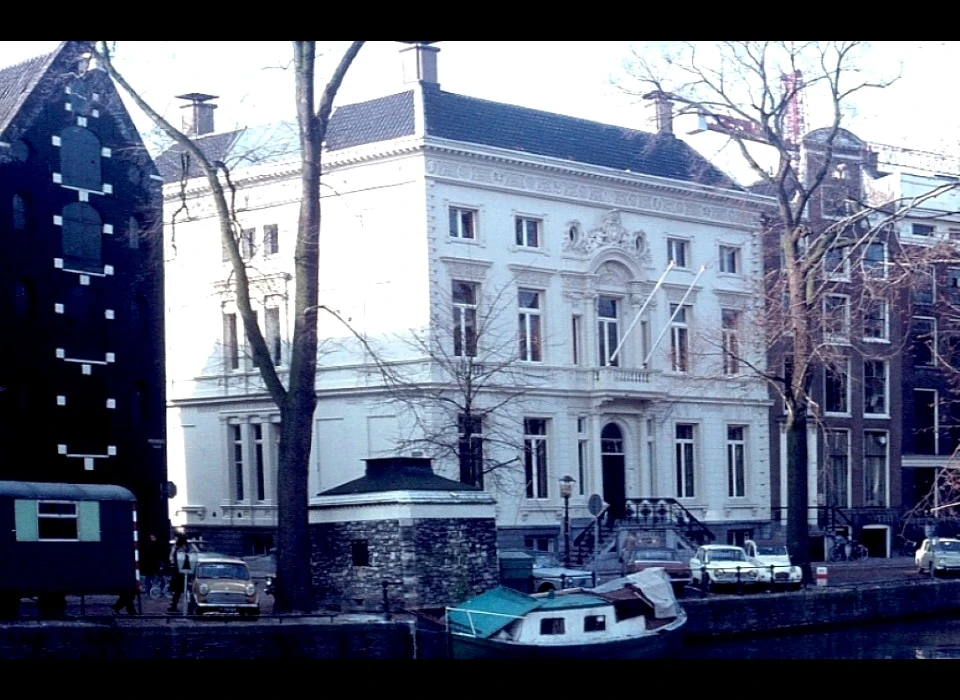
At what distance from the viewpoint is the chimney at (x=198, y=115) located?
5341 cm

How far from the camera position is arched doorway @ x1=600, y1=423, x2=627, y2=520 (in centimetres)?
5256

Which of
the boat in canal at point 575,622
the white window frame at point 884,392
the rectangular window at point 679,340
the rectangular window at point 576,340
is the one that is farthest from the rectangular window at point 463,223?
the white window frame at point 884,392

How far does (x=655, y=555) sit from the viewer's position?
4138 centimetres

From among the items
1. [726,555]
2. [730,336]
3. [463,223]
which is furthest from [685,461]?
[726,555]

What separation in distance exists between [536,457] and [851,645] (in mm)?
14163

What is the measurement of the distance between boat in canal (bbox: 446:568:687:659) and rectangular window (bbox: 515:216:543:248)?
16.7 metres

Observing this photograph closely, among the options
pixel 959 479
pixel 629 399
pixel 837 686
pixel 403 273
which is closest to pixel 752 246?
pixel 629 399

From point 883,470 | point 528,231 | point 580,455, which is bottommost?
point 883,470

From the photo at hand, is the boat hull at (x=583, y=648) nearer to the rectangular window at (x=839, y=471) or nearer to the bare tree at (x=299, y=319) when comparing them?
the bare tree at (x=299, y=319)

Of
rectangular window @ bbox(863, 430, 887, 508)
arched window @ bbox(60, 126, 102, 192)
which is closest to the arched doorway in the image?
rectangular window @ bbox(863, 430, 887, 508)

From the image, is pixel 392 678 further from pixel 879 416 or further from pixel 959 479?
pixel 879 416

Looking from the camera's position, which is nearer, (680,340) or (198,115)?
(680,340)

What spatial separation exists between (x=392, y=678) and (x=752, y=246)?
31866 millimetres

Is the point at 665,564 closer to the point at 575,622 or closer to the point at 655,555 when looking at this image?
the point at 655,555
